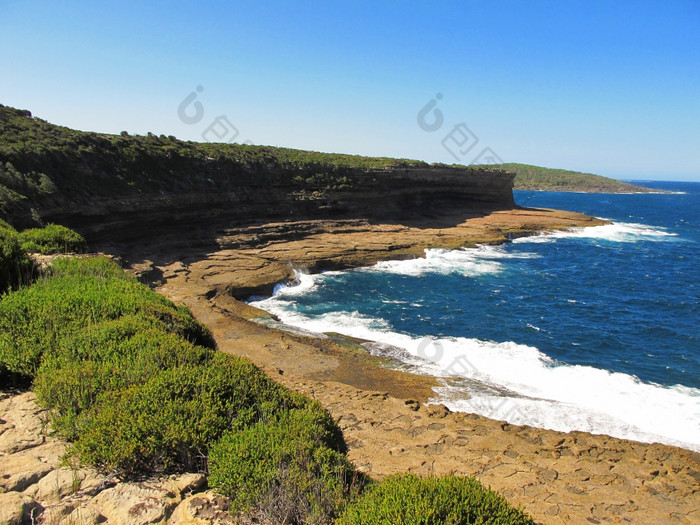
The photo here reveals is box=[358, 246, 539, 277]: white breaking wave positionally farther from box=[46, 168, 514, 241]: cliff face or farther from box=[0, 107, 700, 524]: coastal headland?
box=[46, 168, 514, 241]: cliff face

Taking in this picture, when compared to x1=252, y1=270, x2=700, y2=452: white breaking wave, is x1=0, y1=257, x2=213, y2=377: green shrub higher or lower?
higher

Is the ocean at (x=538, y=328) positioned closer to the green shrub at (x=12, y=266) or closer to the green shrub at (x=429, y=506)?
the green shrub at (x=429, y=506)

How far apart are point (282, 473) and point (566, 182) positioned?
18320 cm

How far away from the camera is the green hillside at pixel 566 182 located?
158 m

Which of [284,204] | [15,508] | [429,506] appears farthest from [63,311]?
[284,204]

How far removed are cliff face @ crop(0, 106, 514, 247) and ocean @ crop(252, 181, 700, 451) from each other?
36.7 ft

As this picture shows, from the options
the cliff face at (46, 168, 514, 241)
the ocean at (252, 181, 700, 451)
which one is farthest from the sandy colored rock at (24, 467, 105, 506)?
the cliff face at (46, 168, 514, 241)

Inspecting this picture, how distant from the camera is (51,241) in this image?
19.8 m

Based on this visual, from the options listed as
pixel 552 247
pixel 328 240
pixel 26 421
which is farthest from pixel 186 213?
pixel 552 247

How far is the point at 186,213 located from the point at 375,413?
88.5ft

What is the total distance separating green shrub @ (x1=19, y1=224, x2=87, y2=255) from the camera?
1847 cm

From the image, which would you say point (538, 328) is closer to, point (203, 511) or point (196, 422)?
point (196, 422)

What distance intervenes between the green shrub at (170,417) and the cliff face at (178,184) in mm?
20927

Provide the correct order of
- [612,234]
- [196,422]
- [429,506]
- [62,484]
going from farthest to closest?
[612,234] → [196,422] → [62,484] → [429,506]
